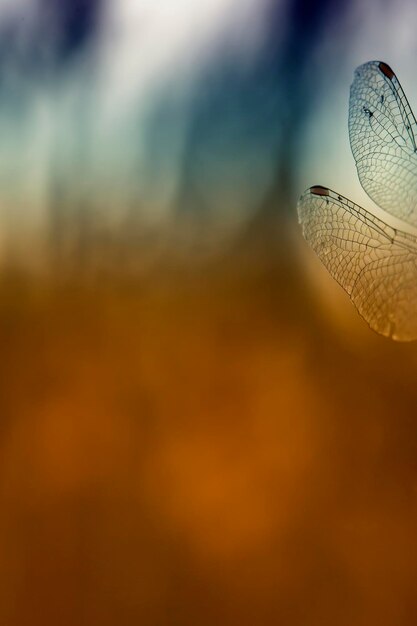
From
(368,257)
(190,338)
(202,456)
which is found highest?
(368,257)

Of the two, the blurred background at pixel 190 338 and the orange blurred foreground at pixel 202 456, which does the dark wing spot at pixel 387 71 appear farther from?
the orange blurred foreground at pixel 202 456

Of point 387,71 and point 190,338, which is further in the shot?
point 190,338

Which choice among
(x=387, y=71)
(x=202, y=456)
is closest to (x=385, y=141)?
(x=387, y=71)

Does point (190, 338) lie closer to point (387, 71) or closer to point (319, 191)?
point (319, 191)

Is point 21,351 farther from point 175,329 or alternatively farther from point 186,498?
point 186,498

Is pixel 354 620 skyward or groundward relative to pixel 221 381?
groundward

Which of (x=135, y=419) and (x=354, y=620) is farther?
(x=135, y=419)

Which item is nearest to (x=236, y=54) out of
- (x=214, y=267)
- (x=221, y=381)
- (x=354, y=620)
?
(x=214, y=267)
